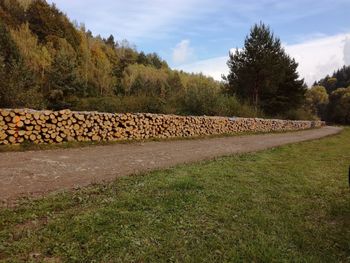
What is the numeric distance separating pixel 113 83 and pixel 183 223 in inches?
2046

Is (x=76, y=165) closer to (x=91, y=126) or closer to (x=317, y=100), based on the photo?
(x=91, y=126)

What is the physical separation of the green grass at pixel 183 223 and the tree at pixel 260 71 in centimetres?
2359

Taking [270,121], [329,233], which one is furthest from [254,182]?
[270,121]

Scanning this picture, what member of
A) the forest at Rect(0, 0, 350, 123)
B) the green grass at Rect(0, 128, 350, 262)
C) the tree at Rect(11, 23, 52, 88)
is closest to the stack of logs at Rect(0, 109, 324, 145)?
the forest at Rect(0, 0, 350, 123)

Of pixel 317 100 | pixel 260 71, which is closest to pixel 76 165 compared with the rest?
pixel 260 71

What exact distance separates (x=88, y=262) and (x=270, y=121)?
22.5m

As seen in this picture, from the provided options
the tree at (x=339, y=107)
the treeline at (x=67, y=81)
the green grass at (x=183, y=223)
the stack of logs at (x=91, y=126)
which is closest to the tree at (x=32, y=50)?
the treeline at (x=67, y=81)

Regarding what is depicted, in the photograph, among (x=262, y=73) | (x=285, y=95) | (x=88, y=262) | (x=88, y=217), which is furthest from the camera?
(x=285, y=95)

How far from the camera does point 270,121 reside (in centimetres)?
2383

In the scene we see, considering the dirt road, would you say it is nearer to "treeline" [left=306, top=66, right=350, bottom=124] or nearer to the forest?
the forest

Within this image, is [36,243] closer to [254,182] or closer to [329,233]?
[329,233]

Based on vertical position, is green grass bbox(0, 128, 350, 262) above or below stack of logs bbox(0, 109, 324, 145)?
below

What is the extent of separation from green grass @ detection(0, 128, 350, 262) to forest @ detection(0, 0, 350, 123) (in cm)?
842

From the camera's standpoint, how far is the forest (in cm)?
1614
